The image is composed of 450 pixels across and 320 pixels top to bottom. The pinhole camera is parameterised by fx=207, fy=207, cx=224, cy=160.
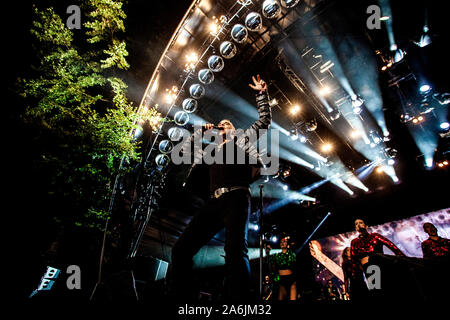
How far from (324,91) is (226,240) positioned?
6.82 meters

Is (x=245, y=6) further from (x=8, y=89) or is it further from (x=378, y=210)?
(x=378, y=210)

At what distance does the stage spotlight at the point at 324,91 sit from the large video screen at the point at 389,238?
19.3 ft

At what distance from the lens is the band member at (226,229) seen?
175cm

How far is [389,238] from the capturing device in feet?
27.1

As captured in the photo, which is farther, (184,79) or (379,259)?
(184,79)

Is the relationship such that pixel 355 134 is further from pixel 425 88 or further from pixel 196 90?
pixel 196 90

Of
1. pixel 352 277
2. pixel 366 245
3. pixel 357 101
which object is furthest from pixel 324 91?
pixel 352 277

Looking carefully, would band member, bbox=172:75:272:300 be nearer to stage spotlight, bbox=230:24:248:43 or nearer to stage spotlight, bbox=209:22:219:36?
stage spotlight, bbox=230:24:248:43

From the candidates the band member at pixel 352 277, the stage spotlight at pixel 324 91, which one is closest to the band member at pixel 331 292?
the band member at pixel 352 277

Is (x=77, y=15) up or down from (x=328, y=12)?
down

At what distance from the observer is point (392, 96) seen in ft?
23.2

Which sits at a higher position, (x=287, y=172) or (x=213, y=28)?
(x=213, y=28)
